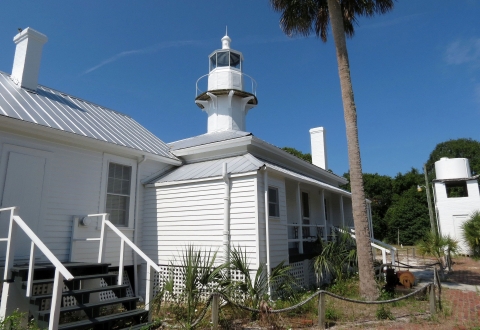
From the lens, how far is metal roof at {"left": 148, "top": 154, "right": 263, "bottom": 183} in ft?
31.6

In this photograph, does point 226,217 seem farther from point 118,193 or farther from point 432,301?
point 432,301

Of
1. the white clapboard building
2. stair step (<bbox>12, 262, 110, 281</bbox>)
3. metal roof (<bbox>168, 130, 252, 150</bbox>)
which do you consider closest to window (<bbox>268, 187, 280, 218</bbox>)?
the white clapboard building

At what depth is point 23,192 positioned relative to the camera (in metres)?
7.96

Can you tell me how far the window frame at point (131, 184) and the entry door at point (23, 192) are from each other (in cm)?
176

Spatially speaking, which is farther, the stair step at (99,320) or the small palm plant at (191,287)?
the small palm plant at (191,287)

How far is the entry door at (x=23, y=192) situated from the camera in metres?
7.69

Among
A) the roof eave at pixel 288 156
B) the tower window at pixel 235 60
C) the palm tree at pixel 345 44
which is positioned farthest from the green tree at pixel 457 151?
the palm tree at pixel 345 44

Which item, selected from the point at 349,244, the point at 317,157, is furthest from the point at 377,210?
the point at 349,244

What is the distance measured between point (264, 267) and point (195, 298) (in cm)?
241

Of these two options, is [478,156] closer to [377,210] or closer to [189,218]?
[377,210]

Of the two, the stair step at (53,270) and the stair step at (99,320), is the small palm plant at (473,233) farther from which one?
the stair step at (53,270)

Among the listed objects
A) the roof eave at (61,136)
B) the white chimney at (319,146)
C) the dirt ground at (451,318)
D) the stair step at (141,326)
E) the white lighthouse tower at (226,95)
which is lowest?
the dirt ground at (451,318)

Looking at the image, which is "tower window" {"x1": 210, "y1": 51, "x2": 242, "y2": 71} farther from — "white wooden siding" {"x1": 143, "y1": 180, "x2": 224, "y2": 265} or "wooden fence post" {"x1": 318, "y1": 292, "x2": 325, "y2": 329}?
"wooden fence post" {"x1": 318, "y1": 292, "x2": 325, "y2": 329}

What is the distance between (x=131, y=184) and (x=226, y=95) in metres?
8.72
